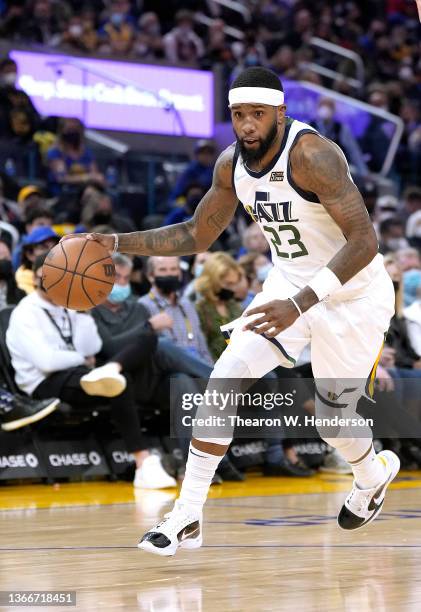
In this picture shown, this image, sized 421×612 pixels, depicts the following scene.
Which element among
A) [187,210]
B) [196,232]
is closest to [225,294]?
[187,210]

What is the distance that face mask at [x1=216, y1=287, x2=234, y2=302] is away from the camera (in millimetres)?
9383

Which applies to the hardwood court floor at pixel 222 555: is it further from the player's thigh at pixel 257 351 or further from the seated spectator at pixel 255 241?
the seated spectator at pixel 255 241

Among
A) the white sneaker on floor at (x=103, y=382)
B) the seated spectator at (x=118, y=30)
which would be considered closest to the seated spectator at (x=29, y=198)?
the white sneaker on floor at (x=103, y=382)

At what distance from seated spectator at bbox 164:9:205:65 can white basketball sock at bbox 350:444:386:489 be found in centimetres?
1151

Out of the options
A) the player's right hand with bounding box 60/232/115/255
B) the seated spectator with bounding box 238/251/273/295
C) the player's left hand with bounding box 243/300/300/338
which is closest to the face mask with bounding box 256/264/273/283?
the seated spectator with bounding box 238/251/273/295

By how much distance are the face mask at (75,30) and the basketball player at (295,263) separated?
10367 mm

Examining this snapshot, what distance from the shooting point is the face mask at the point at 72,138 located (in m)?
13.2

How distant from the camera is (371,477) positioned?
6.01 m

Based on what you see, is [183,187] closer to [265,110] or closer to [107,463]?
[107,463]

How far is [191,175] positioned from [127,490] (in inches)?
244

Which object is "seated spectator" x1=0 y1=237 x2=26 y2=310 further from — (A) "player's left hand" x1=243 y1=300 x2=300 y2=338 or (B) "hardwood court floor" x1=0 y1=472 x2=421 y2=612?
(A) "player's left hand" x1=243 y1=300 x2=300 y2=338

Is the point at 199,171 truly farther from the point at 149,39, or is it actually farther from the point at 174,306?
the point at 174,306

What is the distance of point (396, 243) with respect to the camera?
13188 millimetres

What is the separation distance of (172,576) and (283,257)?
156 centimetres
